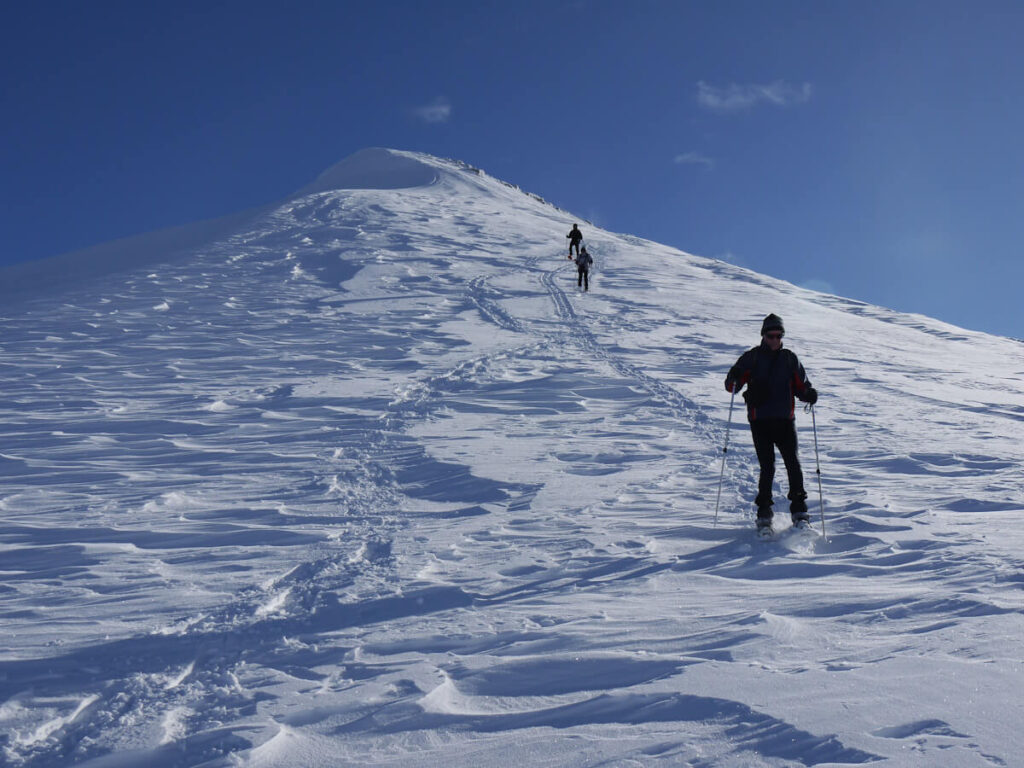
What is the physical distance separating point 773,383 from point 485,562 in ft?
9.23

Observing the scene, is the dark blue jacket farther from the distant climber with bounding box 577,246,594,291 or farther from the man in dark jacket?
the distant climber with bounding box 577,246,594,291

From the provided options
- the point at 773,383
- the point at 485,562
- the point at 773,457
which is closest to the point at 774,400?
the point at 773,383

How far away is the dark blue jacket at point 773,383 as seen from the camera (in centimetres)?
606

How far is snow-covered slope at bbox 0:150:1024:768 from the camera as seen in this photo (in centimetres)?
321

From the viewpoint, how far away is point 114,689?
12.0ft

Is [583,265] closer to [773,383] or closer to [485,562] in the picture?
[773,383]

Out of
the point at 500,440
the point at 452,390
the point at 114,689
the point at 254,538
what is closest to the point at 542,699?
the point at 114,689

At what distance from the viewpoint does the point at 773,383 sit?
19.9 ft

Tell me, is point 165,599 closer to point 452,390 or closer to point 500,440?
point 500,440

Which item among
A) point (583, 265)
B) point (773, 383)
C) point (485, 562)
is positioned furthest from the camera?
point (583, 265)

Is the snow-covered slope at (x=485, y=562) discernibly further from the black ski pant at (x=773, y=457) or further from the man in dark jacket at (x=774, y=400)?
the man in dark jacket at (x=774, y=400)

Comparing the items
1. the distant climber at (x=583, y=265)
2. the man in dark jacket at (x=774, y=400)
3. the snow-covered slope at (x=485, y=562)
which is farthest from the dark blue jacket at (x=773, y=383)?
the distant climber at (x=583, y=265)

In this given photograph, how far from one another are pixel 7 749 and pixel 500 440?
604 cm

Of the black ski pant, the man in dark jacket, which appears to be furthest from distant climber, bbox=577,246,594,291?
the black ski pant
